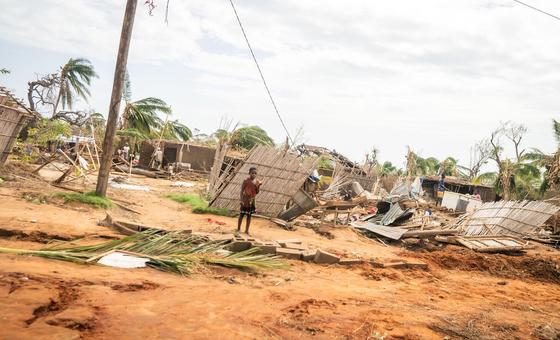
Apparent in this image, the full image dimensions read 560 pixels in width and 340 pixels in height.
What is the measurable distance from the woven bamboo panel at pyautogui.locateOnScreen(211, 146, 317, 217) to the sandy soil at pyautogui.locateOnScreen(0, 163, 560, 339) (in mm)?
2603

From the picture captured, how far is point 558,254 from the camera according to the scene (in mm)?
11562

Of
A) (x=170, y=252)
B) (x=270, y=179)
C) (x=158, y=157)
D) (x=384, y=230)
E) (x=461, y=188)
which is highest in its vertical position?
(x=461, y=188)

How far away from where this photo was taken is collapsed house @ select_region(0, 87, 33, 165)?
10.3 metres

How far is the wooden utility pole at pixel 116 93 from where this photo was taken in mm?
8617

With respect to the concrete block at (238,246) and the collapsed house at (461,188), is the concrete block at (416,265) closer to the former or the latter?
the concrete block at (238,246)

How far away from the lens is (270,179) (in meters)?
10.6

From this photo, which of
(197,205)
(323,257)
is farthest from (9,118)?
(323,257)

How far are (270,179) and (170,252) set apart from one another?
18.3 ft

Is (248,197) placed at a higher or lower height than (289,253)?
higher

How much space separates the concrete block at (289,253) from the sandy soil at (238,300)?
19 centimetres

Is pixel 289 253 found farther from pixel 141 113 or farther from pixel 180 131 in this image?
pixel 180 131

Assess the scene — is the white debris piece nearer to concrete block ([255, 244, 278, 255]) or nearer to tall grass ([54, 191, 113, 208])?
concrete block ([255, 244, 278, 255])

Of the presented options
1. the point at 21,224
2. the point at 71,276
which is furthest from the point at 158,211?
the point at 71,276

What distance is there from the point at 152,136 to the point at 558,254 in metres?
21.4
